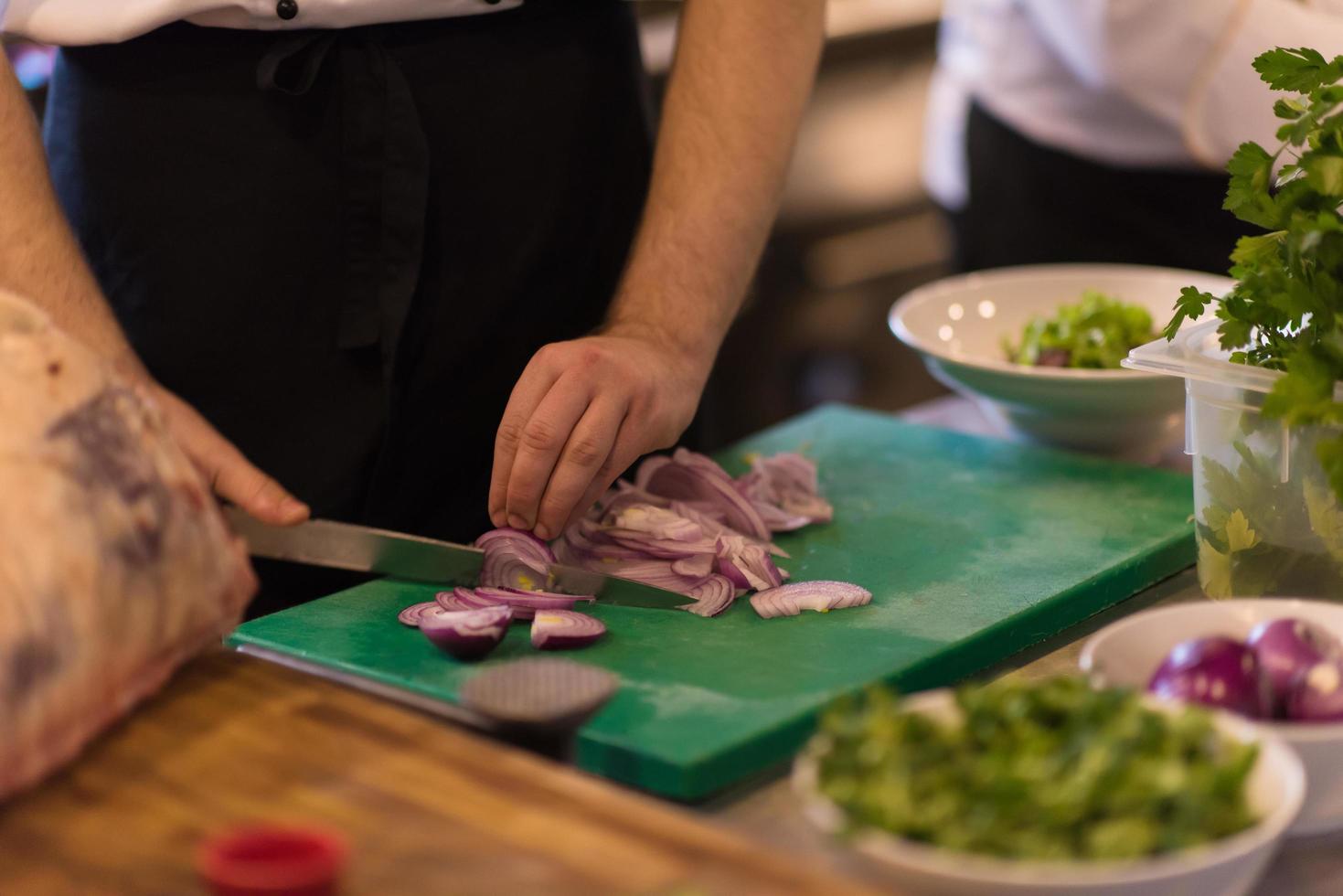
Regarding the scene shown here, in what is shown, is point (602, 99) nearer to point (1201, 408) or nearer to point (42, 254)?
point (42, 254)

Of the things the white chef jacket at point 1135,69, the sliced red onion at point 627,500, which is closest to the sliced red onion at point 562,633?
the sliced red onion at point 627,500

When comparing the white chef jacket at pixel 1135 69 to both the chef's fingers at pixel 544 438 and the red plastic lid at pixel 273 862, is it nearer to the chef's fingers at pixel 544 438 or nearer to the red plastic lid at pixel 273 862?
the chef's fingers at pixel 544 438

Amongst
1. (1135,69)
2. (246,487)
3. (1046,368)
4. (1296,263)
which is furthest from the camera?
(1135,69)

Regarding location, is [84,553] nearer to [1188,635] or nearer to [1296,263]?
[1188,635]

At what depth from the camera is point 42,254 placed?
147 centimetres

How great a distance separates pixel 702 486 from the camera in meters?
1.62

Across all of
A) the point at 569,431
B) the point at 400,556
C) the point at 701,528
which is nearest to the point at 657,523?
the point at 701,528

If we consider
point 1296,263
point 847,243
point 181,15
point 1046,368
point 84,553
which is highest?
point 181,15

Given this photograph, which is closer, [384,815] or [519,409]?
[384,815]

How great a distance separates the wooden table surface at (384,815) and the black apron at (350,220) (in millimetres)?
555

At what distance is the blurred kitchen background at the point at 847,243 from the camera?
427 centimetres

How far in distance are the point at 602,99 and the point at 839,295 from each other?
109 inches

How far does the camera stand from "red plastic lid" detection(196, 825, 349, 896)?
860 mm

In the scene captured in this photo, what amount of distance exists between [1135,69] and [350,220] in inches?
49.5
